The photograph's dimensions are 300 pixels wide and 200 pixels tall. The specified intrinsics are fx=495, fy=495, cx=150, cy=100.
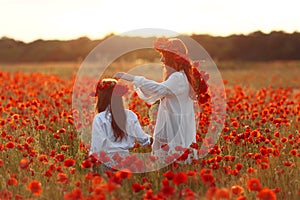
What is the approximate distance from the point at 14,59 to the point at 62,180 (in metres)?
41.7

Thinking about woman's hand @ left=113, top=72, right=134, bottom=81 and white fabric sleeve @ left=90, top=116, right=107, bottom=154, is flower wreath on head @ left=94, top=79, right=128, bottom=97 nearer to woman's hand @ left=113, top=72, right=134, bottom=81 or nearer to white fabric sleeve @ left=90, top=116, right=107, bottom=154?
woman's hand @ left=113, top=72, right=134, bottom=81

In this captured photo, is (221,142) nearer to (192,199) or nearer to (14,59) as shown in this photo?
(192,199)

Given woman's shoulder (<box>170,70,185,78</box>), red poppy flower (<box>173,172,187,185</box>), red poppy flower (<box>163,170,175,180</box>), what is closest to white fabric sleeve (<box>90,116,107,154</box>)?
woman's shoulder (<box>170,70,185,78</box>)

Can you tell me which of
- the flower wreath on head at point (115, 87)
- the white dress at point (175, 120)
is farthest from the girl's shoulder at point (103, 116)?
the white dress at point (175, 120)

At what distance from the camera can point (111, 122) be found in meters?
4.85

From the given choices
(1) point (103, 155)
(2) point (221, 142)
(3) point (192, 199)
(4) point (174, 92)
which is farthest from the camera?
(2) point (221, 142)

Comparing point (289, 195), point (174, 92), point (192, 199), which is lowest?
point (289, 195)

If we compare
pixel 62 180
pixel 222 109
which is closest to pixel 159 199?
pixel 62 180

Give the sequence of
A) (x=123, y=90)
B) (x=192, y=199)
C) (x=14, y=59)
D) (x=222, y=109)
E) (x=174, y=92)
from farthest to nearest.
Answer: (x=14, y=59) → (x=222, y=109) → (x=174, y=92) → (x=123, y=90) → (x=192, y=199)

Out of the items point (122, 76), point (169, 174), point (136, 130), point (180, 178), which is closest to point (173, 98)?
point (136, 130)

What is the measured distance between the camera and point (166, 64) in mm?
5316

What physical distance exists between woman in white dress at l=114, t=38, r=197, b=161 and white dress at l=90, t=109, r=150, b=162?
34 centimetres

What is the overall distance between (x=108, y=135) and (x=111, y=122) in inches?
5.8

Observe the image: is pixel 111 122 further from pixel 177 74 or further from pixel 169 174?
pixel 169 174
